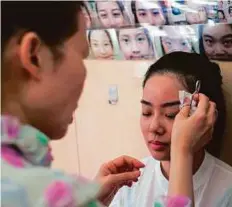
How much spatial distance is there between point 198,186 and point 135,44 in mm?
410

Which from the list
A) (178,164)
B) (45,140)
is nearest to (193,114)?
(178,164)

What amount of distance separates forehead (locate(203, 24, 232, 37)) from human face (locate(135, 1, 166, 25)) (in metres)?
0.12

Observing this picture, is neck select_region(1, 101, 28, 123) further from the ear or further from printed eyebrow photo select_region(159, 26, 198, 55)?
printed eyebrow photo select_region(159, 26, 198, 55)

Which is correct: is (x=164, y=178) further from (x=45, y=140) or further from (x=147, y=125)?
(x=45, y=140)

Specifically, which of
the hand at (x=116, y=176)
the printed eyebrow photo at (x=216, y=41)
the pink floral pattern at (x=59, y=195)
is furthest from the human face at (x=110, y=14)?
the pink floral pattern at (x=59, y=195)

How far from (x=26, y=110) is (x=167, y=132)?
0.54 m

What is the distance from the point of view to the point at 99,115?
1290 millimetres

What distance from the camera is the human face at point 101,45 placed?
47.5 inches

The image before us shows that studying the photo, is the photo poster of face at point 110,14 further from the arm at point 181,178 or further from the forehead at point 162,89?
the arm at point 181,178

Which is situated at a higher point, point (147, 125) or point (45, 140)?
point (45, 140)

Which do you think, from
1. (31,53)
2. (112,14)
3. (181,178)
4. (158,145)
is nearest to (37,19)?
(31,53)

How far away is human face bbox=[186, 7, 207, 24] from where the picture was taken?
101cm

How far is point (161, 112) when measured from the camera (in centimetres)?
93

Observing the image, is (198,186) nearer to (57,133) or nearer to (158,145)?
(158,145)
